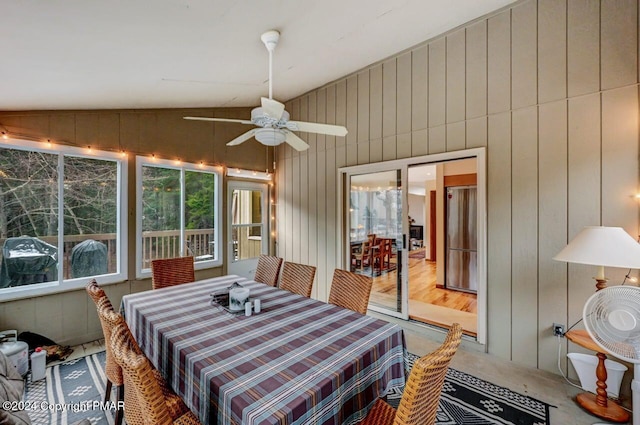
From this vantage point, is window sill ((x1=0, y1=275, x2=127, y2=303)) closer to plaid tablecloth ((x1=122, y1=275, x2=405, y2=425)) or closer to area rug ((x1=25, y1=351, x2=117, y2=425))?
area rug ((x1=25, y1=351, x2=117, y2=425))

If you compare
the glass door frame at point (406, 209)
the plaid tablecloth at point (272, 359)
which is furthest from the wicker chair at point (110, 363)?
the glass door frame at point (406, 209)

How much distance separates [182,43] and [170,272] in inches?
92.6

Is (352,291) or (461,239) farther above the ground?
(461,239)

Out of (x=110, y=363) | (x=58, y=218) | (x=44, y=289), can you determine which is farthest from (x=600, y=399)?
(x=58, y=218)

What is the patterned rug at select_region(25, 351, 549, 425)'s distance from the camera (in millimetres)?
2133

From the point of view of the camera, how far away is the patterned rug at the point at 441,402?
84.0 inches

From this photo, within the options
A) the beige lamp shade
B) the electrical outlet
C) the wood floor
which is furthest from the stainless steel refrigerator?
the beige lamp shade

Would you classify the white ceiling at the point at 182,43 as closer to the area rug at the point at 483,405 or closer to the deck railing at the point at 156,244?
the deck railing at the point at 156,244

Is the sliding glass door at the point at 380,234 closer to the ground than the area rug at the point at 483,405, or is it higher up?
higher up

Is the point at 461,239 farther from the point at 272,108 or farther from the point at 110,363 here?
the point at 110,363

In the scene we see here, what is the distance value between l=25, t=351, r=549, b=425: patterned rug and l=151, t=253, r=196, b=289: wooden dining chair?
955 millimetres

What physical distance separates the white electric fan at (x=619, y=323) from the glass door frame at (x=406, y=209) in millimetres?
1135

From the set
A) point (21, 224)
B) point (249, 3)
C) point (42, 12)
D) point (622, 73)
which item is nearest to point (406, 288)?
point (622, 73)

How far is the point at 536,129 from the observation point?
2.79m
